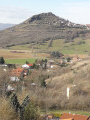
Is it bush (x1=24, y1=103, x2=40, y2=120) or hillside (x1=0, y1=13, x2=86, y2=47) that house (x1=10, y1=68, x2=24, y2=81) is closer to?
bush (x1=24, y1=103, x2=40, y2=120)

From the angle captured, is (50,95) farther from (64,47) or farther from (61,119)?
(64,47)

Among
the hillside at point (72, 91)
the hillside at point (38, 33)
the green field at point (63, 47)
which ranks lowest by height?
the hillside at point (72, 91)

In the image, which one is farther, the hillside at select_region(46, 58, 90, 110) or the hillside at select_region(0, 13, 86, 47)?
the hillside at select_region(0, 13, 86, 47)

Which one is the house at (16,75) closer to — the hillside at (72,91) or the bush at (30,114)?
the hillside at (72,91)

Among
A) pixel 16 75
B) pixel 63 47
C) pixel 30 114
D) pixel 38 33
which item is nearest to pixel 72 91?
pixel 16 75

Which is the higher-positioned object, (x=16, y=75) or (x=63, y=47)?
(x=63, y=47)

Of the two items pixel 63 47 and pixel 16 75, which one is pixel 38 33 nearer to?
pixel 63 47

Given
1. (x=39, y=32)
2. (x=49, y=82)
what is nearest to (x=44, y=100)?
(x=49, y=82)

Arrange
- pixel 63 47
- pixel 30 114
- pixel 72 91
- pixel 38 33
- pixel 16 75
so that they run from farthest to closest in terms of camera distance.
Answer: pixel 38 33
pixel 63 47
pixel 16 75
pixel 72 91
pixel 30 114

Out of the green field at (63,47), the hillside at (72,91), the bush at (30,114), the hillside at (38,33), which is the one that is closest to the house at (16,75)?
the hillside at (72,91)

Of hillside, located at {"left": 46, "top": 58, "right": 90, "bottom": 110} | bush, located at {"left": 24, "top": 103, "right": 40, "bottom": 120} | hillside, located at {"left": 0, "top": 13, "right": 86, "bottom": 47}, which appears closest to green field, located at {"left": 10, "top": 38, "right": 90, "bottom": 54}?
hillside, located at {"left": 0, "top": 13, "right": 86, "bottom": 47}

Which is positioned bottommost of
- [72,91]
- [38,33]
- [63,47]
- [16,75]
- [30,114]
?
[16,75]
